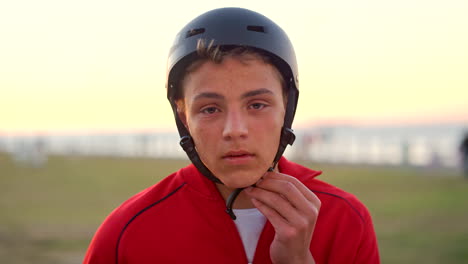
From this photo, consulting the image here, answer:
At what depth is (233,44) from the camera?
290 cm

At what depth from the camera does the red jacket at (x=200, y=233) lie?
2.86 metres

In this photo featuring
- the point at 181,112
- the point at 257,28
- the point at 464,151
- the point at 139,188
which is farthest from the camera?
the point at 464,151

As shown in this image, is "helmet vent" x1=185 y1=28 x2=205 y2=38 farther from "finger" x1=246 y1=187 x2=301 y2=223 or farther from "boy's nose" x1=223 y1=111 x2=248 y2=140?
"finger" x1=246 y1=187 x2=301 y2=223

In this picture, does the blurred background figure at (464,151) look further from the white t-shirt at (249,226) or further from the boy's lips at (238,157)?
the boy's lips at (238,157)

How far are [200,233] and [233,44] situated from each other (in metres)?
1.10

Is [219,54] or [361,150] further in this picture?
[361,150]

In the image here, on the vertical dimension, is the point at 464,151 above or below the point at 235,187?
below

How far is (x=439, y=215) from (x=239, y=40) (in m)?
10.3

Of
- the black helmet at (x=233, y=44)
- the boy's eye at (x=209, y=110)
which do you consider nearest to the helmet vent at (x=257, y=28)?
the black helmet at (x=233, y=44)

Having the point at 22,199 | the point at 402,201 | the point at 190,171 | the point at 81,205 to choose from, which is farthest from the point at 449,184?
the point at 190,171

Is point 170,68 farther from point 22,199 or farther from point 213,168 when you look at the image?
point 22,199

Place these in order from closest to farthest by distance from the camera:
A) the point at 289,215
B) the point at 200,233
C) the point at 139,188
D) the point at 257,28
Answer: the point at 289,215 → the point at 200,233 → the point at 257,28 → the point at 139,188

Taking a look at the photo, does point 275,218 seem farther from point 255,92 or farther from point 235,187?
point 255,92

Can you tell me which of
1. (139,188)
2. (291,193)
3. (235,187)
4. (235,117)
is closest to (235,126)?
(235,117)
